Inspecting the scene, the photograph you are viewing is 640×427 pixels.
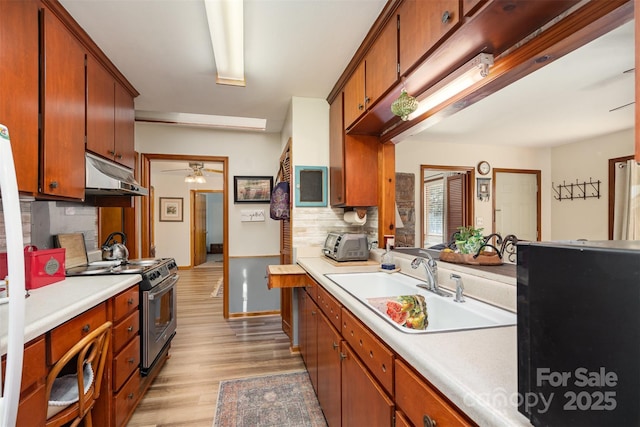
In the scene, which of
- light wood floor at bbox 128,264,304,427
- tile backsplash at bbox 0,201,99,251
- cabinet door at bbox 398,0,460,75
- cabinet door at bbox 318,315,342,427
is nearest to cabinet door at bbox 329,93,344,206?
cabinet door at bbox 398,0,460,75

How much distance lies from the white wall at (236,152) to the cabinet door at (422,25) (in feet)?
8.72

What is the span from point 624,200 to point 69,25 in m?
2.90

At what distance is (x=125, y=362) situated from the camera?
69.1 inches

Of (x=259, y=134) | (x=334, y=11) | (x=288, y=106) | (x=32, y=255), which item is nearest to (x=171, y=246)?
(x=259, y=134)

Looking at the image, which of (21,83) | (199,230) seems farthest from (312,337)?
(199,230)

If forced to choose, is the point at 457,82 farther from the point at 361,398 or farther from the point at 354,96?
the point at 361,398

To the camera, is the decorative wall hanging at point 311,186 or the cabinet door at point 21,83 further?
the decorative wall hanging at point 311,186

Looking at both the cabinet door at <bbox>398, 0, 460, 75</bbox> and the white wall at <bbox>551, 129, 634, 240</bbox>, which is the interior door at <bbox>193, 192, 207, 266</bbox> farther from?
the white wall at <bbox>551, 129, 634, 240</bbox>

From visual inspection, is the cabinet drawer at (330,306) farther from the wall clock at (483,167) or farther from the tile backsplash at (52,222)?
the tile backsplash at (52,222)

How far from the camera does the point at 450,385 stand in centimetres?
67

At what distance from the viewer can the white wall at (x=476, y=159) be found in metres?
1.41

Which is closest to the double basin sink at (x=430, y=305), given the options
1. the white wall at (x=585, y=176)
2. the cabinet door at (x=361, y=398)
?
the cabinet door at (x=361, y=398)

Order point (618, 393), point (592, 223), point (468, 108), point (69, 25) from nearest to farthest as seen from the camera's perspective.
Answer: point (618, 393), point (592, 223), point (468, 108), point (69, 25)

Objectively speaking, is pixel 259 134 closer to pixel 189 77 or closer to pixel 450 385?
pixel 189 77
